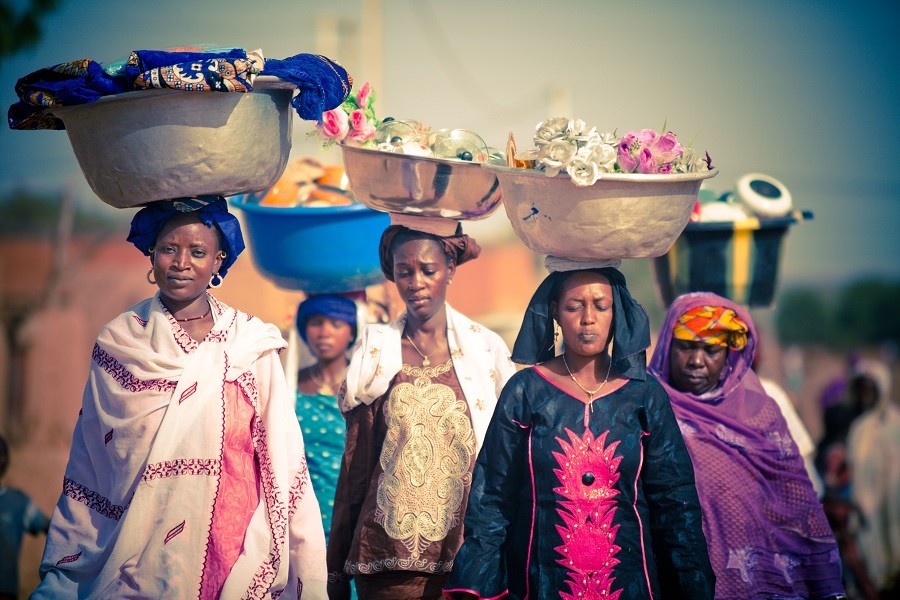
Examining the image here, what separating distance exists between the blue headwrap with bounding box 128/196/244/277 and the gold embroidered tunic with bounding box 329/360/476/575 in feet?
3.97

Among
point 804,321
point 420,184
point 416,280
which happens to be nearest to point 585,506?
point 416,280

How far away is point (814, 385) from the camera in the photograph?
26.5 meters

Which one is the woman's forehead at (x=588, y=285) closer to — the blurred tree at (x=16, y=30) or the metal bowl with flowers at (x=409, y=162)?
the metal bowl with flowers at (x=409, y=162)

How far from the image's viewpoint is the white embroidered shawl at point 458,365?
18.7 feet

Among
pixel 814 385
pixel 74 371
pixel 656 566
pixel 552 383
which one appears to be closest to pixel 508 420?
pixel 552 383

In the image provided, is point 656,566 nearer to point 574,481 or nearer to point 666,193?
Result: point 574,481

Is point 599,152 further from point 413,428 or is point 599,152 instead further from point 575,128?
point 413,428

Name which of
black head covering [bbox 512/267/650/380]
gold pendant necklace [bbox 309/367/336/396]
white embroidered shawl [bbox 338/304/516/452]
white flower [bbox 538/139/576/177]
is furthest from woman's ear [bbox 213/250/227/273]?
gold pendant necklace [bbox 309/367/336/396]

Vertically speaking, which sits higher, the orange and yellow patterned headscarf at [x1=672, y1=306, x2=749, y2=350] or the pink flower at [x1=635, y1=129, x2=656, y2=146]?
the pink flower at [x1=635, y1=129, x2=656, y2=146]

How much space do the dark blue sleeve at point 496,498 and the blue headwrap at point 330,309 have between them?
7.61 feet

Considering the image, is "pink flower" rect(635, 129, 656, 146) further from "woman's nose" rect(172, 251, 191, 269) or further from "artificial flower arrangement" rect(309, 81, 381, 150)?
"woman's nose" rect(172, 251, 191, 269)

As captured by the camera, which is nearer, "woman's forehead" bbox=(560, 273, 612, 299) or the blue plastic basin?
"woman's forehead" bbox=(560, 273, 612, 299)

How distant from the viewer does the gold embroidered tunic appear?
18.2 ft

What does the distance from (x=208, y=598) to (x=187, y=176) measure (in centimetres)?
159
